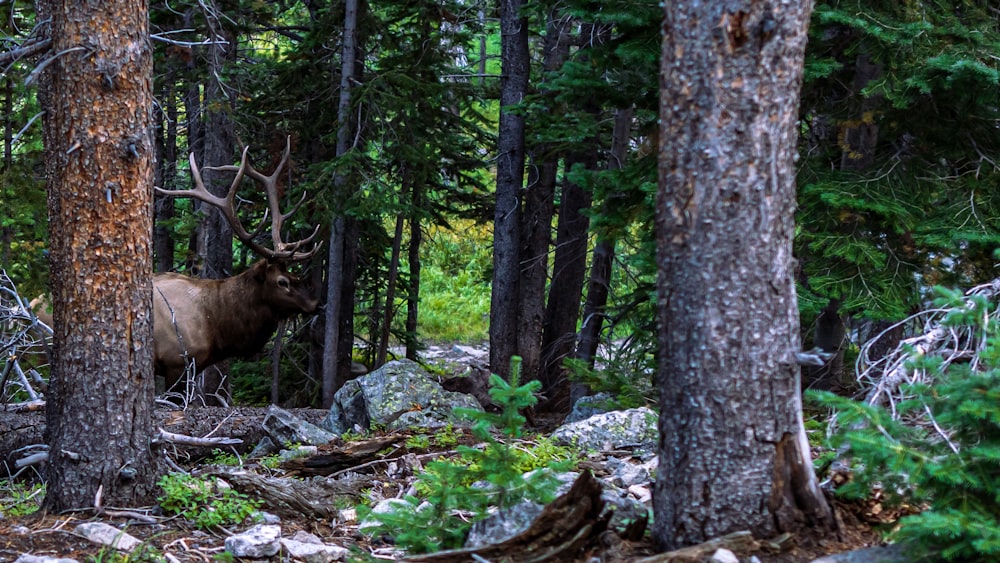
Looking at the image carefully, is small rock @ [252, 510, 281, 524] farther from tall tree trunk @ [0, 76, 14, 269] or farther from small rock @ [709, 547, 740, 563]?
tall tree trunk @ [0, 76, 14, 269]

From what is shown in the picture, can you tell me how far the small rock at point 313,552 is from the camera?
4.74 m

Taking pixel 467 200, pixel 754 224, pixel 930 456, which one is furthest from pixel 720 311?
pixel 467 200

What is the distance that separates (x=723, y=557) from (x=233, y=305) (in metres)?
9.38

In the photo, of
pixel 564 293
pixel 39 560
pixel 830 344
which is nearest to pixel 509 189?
pixel 564 293

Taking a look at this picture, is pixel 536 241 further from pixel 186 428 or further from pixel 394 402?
pixel 186 428

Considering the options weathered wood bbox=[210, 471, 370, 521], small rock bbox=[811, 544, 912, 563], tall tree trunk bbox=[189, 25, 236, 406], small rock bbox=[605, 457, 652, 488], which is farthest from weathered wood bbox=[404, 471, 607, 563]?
tall tree trunk bbox=[189, 25, 236, 406]

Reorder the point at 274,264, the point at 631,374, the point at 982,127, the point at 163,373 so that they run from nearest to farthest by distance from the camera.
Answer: the point at 982,127 → the point at 631,374 → the point at 163,373 → the point at 274,264

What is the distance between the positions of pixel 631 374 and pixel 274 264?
5376mm

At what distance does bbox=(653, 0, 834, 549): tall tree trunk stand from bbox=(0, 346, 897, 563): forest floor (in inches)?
6.3

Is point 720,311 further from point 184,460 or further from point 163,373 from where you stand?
point 163,373

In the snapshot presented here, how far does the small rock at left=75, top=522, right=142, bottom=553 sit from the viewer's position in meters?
4.61

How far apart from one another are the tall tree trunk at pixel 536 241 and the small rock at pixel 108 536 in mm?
8685

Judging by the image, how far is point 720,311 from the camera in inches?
140

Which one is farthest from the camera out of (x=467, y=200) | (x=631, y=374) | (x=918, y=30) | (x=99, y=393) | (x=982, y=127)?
(x=467, y=200)
